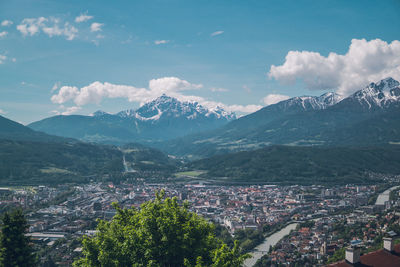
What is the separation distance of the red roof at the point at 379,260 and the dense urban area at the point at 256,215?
13.7 meters

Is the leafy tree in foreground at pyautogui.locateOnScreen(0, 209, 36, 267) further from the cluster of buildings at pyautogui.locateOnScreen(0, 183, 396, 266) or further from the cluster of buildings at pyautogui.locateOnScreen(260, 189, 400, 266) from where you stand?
the cluster of buildings at pyautogui.locateOnScreen(260, 189, 400, 266)

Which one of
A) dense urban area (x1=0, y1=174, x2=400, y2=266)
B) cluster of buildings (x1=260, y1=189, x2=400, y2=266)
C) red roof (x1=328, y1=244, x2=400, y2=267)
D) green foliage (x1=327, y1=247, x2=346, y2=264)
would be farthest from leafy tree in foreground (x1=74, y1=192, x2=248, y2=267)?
cluster of buildings (x1=260, y1=189, x2=400, y2=266)

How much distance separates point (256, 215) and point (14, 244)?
56.1 meters

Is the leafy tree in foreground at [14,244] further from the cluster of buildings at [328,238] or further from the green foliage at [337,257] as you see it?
the cluster of buildings at [328,238]

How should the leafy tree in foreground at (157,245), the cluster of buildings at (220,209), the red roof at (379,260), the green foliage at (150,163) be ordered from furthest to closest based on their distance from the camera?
1. the green foliage at (150,163)
2. the cluster of buildings at (220,209)
3. the red roof at (379,260)
4. the leafy tree in foreground at (157,245)

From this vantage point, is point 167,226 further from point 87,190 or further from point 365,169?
point 365,169

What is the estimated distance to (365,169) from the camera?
130 meters

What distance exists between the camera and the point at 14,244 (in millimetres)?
17078

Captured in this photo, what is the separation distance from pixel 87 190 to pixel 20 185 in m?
22.9

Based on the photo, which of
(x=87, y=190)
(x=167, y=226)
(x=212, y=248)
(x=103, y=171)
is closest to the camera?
(x=167, y=226)

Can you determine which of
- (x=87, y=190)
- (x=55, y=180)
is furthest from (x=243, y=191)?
(x=55, y=180)

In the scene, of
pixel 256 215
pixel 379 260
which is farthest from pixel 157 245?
pixel 256 215

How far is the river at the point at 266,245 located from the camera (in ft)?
140

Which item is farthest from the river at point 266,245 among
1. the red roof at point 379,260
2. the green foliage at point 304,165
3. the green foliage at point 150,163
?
the green foliage at point 150,163
